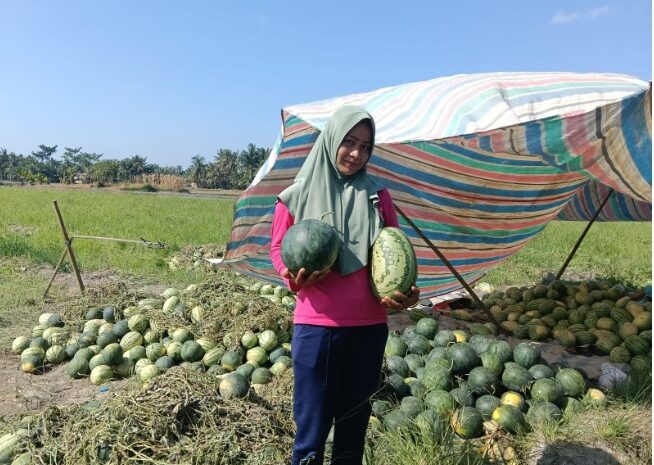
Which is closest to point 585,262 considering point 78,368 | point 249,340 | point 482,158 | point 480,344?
point 482,158

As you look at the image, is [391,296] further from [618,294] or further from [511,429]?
[618,294]

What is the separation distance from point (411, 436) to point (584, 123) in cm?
258

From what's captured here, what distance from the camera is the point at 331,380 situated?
249 centimetres

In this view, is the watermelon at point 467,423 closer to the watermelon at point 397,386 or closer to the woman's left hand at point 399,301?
the watermelon at point 397,386

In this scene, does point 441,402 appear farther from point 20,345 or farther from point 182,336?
point 20,345

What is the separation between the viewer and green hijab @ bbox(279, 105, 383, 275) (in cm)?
248

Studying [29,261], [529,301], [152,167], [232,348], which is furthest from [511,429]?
[152,167]

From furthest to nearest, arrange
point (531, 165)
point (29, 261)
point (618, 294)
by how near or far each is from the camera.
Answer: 1. point (29, 261)
2. point (618, 294)
3. point (531, 165)

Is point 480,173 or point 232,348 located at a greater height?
point 480,173

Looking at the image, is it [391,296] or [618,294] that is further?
[618,294]

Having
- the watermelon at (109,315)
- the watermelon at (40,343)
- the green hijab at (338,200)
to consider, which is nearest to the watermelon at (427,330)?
the green hijab at (338,200)

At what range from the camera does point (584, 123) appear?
12.0 ft

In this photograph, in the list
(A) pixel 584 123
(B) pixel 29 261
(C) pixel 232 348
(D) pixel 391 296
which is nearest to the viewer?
(D) pixel 391 296

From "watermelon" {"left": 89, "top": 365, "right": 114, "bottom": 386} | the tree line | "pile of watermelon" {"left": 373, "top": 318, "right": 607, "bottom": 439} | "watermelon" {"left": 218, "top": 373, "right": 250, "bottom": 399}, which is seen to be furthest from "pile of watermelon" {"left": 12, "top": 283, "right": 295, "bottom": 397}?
the tree line
